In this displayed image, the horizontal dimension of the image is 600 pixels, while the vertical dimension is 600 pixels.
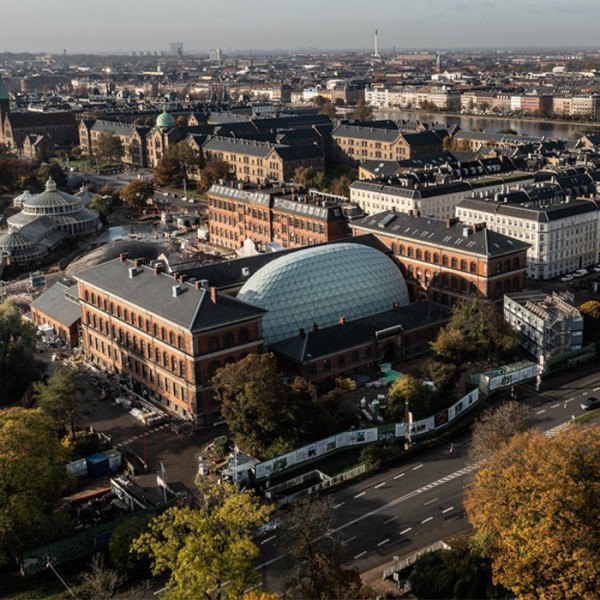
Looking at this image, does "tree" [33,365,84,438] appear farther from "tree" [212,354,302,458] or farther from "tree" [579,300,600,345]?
"tree" [579,300,600,345]

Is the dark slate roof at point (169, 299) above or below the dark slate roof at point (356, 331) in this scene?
above

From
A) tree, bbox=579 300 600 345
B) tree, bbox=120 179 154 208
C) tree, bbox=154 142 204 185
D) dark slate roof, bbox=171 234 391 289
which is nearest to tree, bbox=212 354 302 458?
dark slate roof, bbox=171 234 391 289

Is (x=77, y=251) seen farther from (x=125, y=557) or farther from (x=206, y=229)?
(x=125, y=557)

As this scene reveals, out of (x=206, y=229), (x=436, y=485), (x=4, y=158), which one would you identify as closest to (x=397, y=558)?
(x=436, y=485)

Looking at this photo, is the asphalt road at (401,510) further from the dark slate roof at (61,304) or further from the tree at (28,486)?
the dark slate roof at (61,304)

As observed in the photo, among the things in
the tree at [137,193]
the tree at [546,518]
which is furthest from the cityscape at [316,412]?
the tree at [137,193]

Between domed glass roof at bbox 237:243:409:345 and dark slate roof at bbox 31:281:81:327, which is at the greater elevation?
domed glass roof at bbox 237:243:409:345
